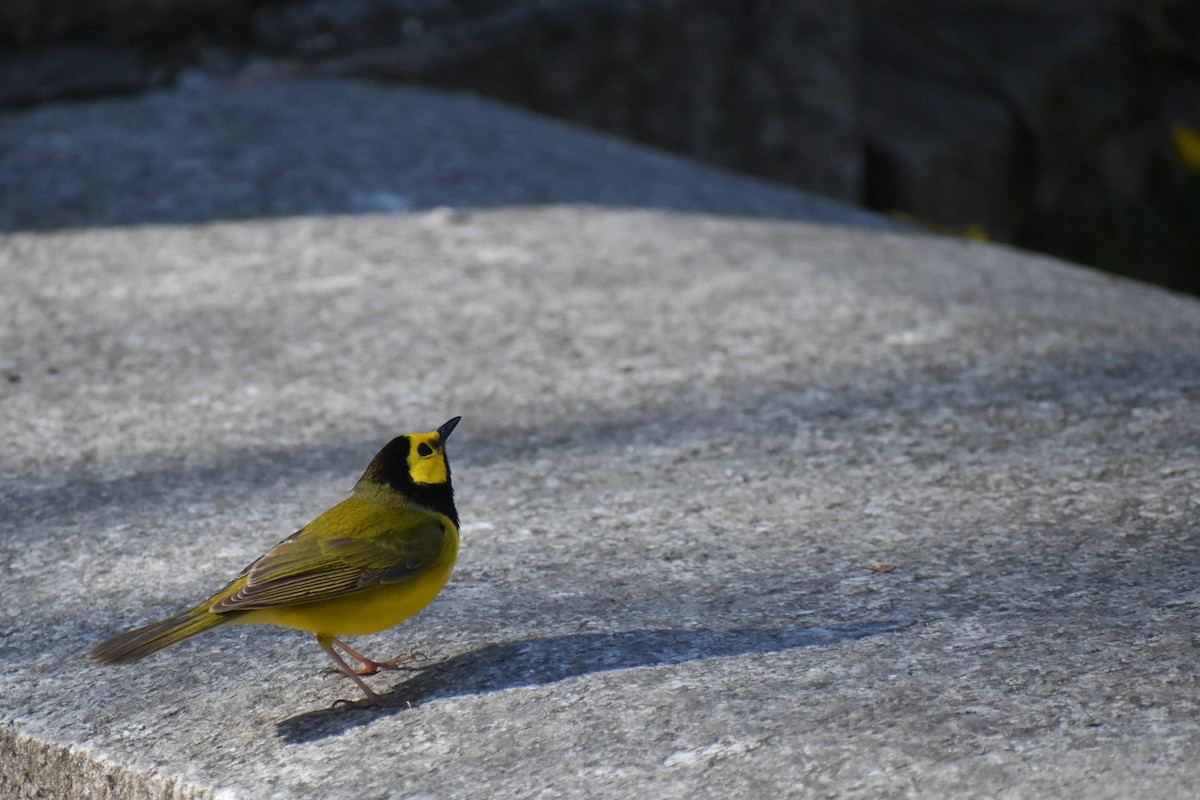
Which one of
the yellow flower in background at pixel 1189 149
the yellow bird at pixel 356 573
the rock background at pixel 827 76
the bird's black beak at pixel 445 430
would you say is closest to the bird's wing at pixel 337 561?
the yellow bird at pixel 356 573

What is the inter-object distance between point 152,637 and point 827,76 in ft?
17.0

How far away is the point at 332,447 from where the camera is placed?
2932 mm

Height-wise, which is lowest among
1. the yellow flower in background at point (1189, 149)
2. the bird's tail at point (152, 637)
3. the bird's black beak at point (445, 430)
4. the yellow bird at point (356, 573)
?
the bird's tail at point (152, 637)

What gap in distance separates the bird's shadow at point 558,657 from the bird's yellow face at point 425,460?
28 centimetres

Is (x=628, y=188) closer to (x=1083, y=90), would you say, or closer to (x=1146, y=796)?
(x=1146, y=796)

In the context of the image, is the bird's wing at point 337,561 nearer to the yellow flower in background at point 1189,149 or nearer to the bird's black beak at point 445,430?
the bird's black beak at point 445,430

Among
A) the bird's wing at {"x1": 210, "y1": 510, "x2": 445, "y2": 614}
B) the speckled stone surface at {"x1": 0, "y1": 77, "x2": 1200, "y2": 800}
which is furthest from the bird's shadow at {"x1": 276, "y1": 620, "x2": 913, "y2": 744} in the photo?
the bird's wing at {"x1": 210, "y1": 510, "x2": 445, "y2": 614}

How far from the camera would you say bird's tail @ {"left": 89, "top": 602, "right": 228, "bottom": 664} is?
6.22 ft

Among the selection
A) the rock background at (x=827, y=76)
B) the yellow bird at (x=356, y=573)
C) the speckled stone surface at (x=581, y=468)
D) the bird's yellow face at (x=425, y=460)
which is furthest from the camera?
the rock background at (x=827, y=76)

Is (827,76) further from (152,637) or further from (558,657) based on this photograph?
(152,637)

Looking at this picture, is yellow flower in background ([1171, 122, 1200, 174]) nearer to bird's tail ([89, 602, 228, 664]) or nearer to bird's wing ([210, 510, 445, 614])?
bird's wing ([210, 510, 445, 614])

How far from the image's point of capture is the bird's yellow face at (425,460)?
2.14 metres

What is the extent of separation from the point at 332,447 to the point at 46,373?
0.84 m

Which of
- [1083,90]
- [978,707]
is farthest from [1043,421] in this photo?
[1083,90]
